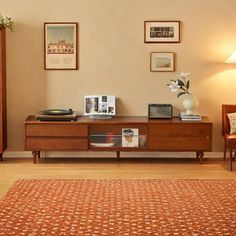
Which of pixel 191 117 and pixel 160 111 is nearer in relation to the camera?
pixel 191 117

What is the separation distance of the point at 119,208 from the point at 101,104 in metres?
2.45

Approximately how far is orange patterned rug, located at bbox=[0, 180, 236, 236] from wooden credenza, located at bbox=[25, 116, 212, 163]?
102 centimetres

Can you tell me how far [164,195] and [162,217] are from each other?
619mm

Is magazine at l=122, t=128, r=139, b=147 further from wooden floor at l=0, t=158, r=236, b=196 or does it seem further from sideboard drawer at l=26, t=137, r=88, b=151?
sideboard drawer at l=26, t=137, r=88, b=151

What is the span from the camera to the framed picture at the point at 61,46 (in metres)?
6.19

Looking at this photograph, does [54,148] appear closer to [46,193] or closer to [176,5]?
[46,193]

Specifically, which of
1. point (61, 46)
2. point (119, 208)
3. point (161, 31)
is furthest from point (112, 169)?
point (119, 208)

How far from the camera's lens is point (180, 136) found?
5.91 meters

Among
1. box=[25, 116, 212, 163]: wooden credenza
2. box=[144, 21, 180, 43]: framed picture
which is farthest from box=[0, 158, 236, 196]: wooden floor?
box=[144, 21, 180, 43]: framed picture

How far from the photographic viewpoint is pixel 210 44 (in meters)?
6.22

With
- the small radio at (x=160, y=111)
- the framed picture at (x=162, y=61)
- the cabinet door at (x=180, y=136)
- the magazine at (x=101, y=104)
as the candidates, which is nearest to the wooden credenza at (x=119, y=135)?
the cabinet door at (x=180, y=136)

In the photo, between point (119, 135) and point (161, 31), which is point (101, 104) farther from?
point (161, 31)

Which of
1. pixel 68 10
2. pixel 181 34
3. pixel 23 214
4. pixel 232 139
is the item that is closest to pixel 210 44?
pixel 181 34

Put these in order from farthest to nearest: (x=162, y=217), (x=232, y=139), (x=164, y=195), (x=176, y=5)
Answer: (x=176, y=5)
(x=232, y=139)
(x=164, y=195)
(x=162, y=217)
